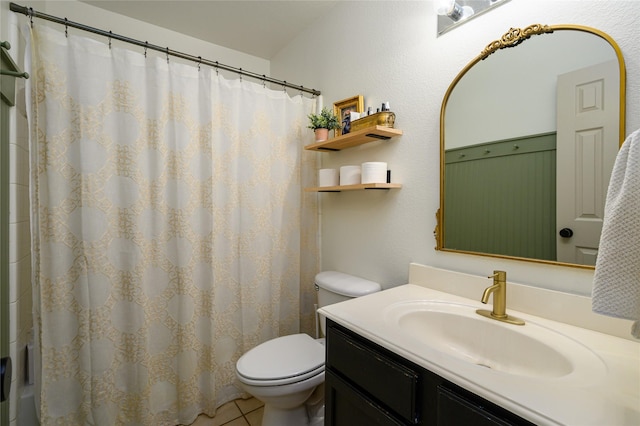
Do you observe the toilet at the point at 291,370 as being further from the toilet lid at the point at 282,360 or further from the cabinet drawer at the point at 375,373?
the cabinet drawer at the point at 375,373

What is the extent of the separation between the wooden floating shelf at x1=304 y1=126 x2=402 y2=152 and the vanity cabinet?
0.92 m

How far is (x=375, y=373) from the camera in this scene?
2.74 feet

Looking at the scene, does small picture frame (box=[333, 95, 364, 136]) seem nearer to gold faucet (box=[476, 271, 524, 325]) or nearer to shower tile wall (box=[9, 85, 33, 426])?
gold faucet (box=[476, 271, 524, 325])

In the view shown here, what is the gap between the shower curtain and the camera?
1266mm

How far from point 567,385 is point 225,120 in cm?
178

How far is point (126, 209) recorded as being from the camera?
1420 millimetres

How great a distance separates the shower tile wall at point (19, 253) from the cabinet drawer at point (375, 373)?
1.29 m

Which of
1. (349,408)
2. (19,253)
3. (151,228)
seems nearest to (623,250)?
(349,408)

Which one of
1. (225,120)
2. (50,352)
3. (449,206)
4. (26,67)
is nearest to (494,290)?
(449,206)

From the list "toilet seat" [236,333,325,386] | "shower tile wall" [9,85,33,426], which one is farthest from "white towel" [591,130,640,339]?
"shower tile wall" [9,85,33,426]

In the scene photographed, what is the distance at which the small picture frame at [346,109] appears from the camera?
1609mm

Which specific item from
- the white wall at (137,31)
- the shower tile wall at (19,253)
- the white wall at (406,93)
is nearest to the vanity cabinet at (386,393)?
the white wall at (406,93)

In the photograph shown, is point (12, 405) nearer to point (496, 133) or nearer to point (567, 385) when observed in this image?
point (567, 385)

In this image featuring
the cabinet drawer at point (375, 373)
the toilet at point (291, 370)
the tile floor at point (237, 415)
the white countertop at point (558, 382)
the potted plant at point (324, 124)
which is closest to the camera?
the white countertop at point (558, 382)
